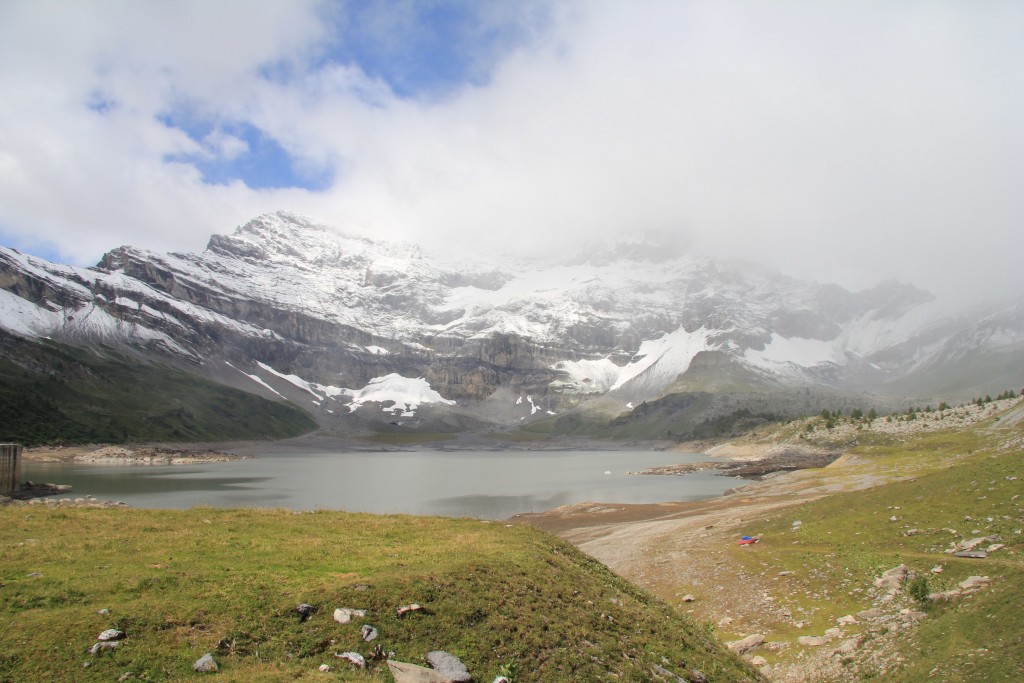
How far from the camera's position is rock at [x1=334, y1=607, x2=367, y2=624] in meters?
16.4

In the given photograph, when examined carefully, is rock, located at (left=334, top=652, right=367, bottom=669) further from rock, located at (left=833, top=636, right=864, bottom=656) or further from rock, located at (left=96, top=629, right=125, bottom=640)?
rock, located at (left=833, top=636, right=864, bottom=656)

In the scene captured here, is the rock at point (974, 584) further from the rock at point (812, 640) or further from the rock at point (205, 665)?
the rock at point (205, 665)

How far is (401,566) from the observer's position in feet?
67.4

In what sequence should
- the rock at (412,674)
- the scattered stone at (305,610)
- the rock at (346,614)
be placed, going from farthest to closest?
the scattered stone at (305,610)
the rock at (346,614)
the rock at (412,674)

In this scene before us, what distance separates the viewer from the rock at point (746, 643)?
25.6m

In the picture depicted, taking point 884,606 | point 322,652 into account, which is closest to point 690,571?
Result: point 884,606

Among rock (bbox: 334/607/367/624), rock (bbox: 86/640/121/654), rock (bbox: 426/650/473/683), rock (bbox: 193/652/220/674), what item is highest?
rock (bbox: 86/640/121/654)

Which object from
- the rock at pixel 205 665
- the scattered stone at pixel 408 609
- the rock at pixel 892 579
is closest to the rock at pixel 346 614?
A: the scattered stone at pixel 408 609

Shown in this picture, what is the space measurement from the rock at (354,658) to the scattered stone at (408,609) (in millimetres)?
2047

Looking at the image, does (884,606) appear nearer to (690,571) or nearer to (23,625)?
(690,571)

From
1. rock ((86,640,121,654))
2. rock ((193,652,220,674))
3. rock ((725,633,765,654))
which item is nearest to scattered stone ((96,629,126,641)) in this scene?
rock ((86,640,121,654))

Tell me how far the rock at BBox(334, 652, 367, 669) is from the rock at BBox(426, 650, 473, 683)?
1.61m

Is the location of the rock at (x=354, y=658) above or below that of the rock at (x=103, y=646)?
below

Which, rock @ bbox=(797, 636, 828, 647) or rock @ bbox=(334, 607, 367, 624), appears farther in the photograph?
rock @ bbox=(797, 636, 828, 647)
